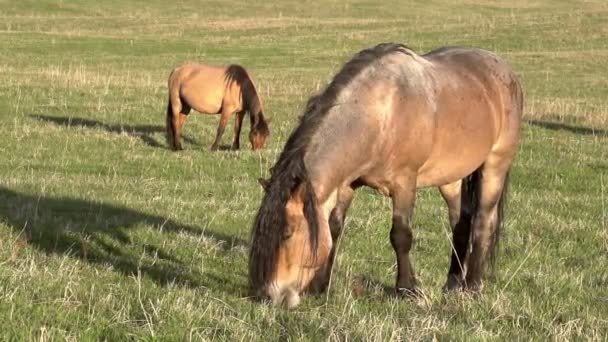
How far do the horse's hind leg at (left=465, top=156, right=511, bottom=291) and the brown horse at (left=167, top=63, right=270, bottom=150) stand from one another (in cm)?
864

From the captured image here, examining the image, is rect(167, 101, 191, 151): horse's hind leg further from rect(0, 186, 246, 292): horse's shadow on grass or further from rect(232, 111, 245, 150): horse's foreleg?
rect(0, 186, 246, 292): horse's shadow on grass

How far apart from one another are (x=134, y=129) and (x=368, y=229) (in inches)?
349

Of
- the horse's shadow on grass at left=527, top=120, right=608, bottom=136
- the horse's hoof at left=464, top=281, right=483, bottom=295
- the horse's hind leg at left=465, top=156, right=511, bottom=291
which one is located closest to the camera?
the horse's hoof at left=464, top=281, right=483, bottom=295

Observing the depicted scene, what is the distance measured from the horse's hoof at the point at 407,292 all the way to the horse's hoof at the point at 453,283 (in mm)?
617

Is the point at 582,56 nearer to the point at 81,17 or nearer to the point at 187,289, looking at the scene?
the point at 81,17

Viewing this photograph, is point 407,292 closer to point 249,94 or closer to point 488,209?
point 488,209

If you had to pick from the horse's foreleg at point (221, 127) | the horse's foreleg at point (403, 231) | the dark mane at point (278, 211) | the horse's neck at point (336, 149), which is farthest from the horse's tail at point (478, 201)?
the horse's foreleg at point (221, 127)

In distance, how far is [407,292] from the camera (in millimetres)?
5734

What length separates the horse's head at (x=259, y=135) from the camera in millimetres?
14562

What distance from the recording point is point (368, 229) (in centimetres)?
827

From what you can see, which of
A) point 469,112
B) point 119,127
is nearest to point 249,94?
point 119,127

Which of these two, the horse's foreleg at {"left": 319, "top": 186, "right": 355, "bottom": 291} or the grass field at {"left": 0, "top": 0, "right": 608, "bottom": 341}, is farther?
the horse's foreleg at {"left": 319, "top": 186, "right": 355, "bottom": 291}

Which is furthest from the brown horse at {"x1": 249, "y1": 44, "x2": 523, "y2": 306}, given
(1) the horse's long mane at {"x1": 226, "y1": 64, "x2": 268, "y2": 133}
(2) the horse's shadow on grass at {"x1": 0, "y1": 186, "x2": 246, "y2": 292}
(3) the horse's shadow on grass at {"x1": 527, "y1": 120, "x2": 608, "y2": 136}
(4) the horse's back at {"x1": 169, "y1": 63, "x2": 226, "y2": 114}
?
(3) the horse's shadow on grass at {"x1": 527, "y1": 120, "x2": 608, "y2": 136}

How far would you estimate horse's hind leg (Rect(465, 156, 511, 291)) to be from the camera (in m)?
6.86
